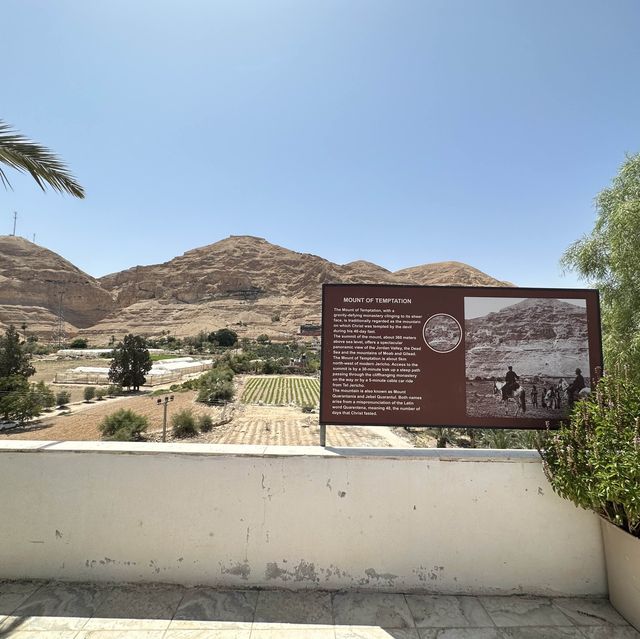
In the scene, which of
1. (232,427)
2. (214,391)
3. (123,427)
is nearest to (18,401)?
(123,427)

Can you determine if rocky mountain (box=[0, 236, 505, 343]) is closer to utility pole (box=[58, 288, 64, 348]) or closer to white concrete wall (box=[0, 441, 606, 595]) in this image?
utility pole (box=[58, 288, 64, 348])

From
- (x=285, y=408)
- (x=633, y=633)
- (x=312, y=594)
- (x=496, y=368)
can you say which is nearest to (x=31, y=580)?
(x=312, y=594)

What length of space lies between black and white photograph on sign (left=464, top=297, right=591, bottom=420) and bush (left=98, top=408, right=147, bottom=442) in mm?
26312

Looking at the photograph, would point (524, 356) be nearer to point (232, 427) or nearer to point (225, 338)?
point (232, 427)

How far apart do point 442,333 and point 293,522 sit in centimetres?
162

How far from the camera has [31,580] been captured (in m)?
2.53

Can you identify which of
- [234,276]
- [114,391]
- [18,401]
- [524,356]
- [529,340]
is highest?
[234,276]

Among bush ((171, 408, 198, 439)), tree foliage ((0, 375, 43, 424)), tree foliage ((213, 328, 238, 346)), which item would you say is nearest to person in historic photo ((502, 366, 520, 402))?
bush ((171, 408, 198, 439))

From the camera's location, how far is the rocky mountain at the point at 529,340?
8.78 ft

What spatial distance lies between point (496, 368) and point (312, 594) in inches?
75.9

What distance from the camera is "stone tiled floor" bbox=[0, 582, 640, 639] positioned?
2113mm

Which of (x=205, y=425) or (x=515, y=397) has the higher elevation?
(x=515, y=397)

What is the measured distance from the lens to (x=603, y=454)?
7.17ft

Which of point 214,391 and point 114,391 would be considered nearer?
point 214,391
